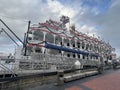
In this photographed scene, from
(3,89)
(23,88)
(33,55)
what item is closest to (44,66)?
(33,55)

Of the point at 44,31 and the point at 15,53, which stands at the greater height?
the point at 44,31

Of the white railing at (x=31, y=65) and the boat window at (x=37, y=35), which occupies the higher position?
the boat window at (x=37, y=35)

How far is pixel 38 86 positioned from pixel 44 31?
1307cm

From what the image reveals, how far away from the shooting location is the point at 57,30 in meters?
24.5

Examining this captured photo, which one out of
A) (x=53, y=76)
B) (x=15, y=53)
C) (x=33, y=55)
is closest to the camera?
(x=53, y=76)

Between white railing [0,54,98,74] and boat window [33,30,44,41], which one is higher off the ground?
boat window [33,30,44,41]

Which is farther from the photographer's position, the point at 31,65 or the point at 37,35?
the point at 37,35

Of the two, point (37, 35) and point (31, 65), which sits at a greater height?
point (37, 35)

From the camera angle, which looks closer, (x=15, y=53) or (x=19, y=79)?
(x=19, y=79)

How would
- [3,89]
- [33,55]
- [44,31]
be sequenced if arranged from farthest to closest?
[44,31] → [33,55] → [3,89]

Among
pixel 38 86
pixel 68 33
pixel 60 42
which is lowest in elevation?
pixel 38 86

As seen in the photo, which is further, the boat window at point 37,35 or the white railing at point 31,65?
the boat window at point 37,35

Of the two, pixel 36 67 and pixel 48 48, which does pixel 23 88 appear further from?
pixel 48 48

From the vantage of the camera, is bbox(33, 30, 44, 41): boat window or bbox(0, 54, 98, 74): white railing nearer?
bbox(0, 54, 98, 74): white railing
